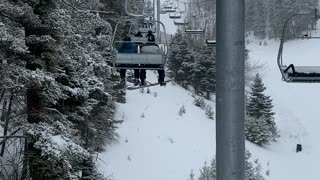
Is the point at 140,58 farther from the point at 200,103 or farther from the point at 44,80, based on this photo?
the point at 200,103

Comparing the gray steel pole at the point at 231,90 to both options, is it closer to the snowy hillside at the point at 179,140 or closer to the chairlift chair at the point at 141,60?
the chairlift chair at the point at 141,60

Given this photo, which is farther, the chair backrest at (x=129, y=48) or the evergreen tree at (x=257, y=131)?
the evergreen tree at (x=257, y=131)

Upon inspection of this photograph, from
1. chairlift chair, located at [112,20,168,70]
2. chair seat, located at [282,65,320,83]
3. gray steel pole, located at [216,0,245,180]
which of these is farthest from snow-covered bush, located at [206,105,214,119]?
gray steel pole, located at [216,0,245,180]

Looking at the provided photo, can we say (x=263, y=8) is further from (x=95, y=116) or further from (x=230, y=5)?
(x=230, y=5)

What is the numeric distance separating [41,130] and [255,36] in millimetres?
69474

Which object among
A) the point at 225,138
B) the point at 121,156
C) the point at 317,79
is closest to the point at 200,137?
the point at 121,156

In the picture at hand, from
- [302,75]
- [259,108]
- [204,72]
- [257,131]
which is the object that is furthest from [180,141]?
[302,75]

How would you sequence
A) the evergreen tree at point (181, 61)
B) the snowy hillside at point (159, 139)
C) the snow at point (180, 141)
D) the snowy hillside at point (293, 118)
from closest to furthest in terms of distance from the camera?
1. the snowy hillside at point (159, 139)
2. the snow at point (180, 141)
3. the snowy hillside at point (293, 118)
4. the evergreen tree at point (181, 61)

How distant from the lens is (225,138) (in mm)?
2426

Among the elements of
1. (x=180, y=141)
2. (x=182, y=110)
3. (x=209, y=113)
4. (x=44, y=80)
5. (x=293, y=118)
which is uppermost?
(x=44, y=80)

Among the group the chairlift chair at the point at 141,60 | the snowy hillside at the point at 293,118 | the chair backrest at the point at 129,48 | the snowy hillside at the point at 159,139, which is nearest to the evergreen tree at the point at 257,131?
the snowy hillside at the point at 293,118

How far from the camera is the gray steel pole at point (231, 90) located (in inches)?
95.1

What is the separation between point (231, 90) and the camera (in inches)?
95.1

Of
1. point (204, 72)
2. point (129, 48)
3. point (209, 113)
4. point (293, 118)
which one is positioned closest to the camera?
point (129, 48)
